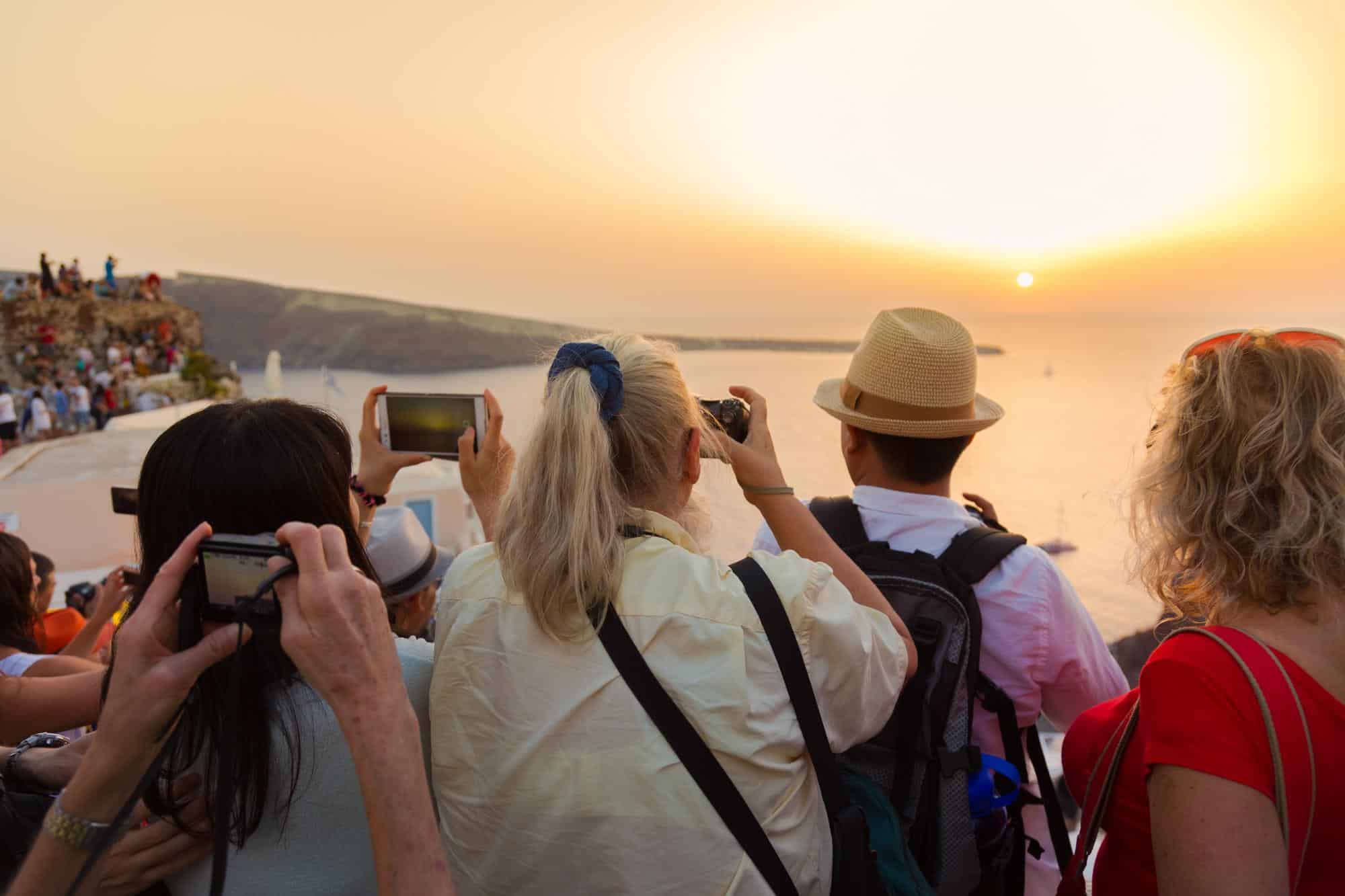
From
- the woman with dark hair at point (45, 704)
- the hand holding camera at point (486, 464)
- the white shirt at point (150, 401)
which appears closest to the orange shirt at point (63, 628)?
the woman with dark hair at point (45, 704)

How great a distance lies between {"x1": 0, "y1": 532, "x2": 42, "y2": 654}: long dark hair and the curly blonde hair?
3030 mm

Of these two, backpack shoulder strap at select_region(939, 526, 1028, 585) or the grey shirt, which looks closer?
the grey shirt

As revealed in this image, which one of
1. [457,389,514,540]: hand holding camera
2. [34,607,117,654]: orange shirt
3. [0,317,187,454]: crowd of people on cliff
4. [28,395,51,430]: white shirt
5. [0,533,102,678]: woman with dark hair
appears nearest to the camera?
[457,389,514,540]: hand holding camera

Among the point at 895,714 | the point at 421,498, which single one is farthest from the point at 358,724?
the point at 421,498

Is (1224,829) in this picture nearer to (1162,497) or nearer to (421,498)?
(1162,497)

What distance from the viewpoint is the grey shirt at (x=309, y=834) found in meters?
1.19

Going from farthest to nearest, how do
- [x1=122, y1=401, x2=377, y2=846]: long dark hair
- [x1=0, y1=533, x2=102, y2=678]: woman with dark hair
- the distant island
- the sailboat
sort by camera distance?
the distant island, the sailboat, [x1=0, y1=533, x2=102, y2=678]: woman with dark hair, [x1=122, y1=401, x2=377, y2=846]: long dark hair

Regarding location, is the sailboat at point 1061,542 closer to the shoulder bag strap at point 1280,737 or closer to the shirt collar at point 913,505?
the shirt collar at point 913,505

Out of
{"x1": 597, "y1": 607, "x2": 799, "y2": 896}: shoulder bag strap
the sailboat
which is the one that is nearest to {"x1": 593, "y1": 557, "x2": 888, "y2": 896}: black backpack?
{"x1": 597, "y1": 607, "x2": 799, "y2": 896}: shoulder bag strap

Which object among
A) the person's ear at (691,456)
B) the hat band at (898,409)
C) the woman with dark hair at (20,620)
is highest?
the hat band at (898,409)

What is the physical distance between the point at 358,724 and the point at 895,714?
3.56 ft

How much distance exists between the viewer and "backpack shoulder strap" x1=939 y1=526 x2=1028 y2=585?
180 cm

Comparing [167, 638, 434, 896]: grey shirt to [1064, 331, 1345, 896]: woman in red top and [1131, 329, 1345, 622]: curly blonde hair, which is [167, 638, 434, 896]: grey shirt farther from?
[1131, 329, 1345, 622]: curly blonde hair

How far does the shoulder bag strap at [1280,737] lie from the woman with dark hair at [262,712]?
1276 mm
